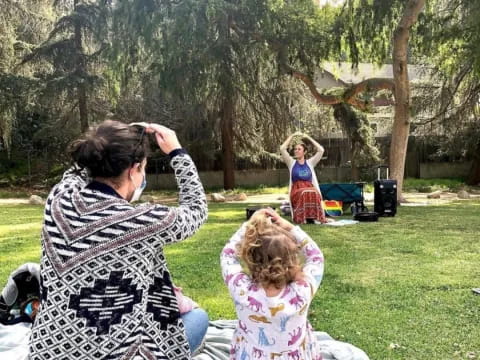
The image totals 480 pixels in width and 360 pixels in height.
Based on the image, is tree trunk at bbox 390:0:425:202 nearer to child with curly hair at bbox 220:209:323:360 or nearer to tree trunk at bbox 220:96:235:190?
tree trunk at bbox 220:96:235:190

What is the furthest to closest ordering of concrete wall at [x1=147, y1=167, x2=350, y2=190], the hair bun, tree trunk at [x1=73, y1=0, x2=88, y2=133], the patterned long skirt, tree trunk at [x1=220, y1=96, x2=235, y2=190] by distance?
concrete wall at [x1=147, y1=167, x2=350, y2=190], tree trunk at [x1=73, y1=0, x2=88, y2=133], tree trunk at [x1=220, y1=96, x2=235, y2=190], the patterned long skirt, the hair bun

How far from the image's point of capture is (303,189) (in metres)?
8.70

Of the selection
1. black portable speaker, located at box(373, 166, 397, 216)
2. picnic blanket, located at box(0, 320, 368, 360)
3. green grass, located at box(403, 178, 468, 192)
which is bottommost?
green grass, located at box(403, 178, 468, 192)

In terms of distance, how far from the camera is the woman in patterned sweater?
1.72m

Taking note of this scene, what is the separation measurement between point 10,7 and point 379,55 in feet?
37.2

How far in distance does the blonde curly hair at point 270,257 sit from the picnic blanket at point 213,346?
3.28ft

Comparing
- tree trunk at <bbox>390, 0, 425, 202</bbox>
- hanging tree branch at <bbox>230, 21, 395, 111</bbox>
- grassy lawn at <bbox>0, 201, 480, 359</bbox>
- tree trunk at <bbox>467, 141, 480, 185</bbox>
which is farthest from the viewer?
tree trunk at <bbox>467, 141, 480, 185</bbox>

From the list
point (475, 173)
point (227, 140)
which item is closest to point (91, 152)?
point (227, 140)

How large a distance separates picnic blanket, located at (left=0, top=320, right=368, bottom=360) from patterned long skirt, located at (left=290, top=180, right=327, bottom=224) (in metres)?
5.29

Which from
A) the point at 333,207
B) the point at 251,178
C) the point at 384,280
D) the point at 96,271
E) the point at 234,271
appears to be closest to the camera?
the point at 96,271

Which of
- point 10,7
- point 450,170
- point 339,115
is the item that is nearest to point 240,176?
point 339,115

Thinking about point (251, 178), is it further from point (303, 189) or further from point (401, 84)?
point (303, 189)

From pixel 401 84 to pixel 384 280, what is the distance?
310 inches

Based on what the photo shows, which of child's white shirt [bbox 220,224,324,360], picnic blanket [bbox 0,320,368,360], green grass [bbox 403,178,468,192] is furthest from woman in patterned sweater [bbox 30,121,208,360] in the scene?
green grass [bbox 403,178,468,192]
